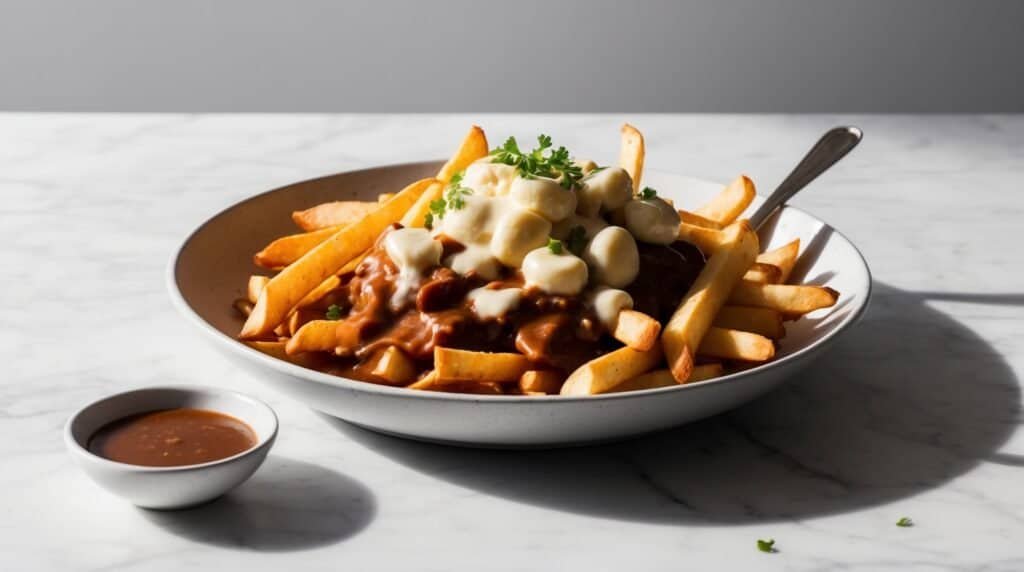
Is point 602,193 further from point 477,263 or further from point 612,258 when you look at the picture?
point 477,263

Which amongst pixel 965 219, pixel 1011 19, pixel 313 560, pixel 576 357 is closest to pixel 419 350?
pixel 576 357

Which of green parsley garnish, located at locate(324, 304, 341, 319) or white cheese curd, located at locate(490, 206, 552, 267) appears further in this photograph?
green parsley garnish, located at locate(324, 304, 341, 319)

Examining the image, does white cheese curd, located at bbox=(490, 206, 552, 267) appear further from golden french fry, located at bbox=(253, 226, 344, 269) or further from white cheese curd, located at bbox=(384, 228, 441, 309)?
golden french fry, located at bbox=(253, 226, 344, 269)

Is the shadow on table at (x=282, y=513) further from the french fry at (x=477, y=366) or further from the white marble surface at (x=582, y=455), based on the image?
the french fry at (x=477, y=366)

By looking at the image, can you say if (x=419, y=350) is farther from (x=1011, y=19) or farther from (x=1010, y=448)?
(x=1011, y=19)

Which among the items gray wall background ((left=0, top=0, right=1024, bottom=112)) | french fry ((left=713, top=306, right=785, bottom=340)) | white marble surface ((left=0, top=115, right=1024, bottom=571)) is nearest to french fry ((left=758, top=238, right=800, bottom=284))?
white marble surface ((left=0, top=115, right=1024, bottom=571))

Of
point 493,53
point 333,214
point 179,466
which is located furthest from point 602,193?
point 493,53
